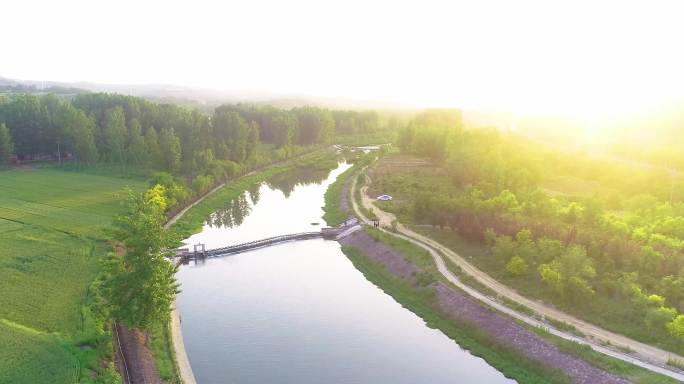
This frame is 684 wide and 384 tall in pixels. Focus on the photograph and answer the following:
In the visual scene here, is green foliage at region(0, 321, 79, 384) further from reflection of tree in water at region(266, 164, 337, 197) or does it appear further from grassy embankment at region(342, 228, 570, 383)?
reflection of tree in water at region(266, 164, 337, 197)

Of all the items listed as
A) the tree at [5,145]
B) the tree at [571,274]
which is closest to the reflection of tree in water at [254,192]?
the tree at [5,145]

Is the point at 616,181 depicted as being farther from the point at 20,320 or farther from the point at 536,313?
the point at 20,320

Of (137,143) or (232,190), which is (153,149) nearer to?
(137,143)

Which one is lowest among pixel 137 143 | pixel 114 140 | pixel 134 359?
pixel 134 359

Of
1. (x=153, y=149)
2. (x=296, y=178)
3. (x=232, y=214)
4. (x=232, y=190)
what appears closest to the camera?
(x=232, y=214)

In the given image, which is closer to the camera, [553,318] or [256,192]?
[553,318]

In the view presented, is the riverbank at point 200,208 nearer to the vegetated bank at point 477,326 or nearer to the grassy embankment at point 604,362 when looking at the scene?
the vegetated bank at point 477,326

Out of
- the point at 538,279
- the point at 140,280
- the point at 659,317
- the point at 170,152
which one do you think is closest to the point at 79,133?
the point at 170,152
